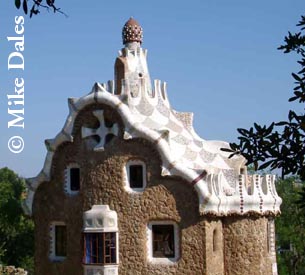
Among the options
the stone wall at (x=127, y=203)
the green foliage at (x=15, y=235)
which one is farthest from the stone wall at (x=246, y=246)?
the green foliage at (x=15, y=235)

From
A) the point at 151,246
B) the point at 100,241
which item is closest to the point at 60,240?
the point at 100,241

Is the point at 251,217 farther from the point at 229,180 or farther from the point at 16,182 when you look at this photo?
the point at 16,182

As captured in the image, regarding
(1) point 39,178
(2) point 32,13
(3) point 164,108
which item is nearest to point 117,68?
(3) point 164,108

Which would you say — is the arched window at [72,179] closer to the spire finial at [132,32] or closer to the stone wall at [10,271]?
the spire finial at [132,32]

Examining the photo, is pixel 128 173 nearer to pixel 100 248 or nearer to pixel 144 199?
pixel 144 199

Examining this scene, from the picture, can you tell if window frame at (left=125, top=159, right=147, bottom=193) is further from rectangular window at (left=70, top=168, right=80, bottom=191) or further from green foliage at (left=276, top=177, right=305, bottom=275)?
green foliage at (left=276, top=177, right=305, bottom=275)

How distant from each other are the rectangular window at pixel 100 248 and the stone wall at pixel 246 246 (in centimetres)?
254

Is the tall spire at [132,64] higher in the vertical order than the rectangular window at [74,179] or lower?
higher

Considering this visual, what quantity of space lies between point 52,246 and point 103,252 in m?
1.88

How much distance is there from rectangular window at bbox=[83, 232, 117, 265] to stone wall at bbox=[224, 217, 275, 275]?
2541 mm

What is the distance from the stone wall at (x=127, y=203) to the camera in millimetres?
12906

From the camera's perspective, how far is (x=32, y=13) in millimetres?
2922

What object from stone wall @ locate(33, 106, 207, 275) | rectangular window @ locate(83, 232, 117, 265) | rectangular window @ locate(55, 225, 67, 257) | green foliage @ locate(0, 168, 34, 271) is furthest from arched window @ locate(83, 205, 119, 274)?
green foliage @ locate(0, 168, 34, 271)

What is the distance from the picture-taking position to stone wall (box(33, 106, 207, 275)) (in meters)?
12.9
